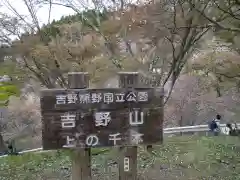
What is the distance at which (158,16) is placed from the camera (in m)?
6.04

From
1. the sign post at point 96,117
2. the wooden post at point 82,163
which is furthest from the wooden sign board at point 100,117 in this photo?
the wooden post at point 82,163

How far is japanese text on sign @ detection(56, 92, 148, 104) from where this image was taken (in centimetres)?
275

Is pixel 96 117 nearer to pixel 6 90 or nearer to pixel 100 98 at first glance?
pixel 100 98

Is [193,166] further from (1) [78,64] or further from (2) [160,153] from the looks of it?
(1) [78,64]

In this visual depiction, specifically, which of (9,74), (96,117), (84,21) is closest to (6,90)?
(9,74)

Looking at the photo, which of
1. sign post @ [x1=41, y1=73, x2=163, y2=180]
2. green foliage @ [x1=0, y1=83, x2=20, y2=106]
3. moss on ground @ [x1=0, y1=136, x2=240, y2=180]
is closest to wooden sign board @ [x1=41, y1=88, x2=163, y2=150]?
sign post @ [x1=41, y1=73, x2=163, y2=180]

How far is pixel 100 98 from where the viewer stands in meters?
2.82

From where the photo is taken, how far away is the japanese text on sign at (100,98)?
9.02 feet

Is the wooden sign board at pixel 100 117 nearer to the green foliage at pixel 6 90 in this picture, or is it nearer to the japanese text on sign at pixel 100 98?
the japanese text on sign at pixel 100 98

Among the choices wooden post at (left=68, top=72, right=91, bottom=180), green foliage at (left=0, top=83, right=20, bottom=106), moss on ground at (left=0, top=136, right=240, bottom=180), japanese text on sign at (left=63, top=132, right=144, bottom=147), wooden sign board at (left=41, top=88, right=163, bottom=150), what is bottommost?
moss on ground at (left=0, top=136, right=240, bottom=180)

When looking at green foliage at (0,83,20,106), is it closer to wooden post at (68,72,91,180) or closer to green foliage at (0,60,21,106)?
green foliage at (0,60,21,106)

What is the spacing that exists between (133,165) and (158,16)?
3.56 metres

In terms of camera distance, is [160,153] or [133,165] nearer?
[133,165]

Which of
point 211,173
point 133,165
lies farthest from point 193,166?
point 133,165
